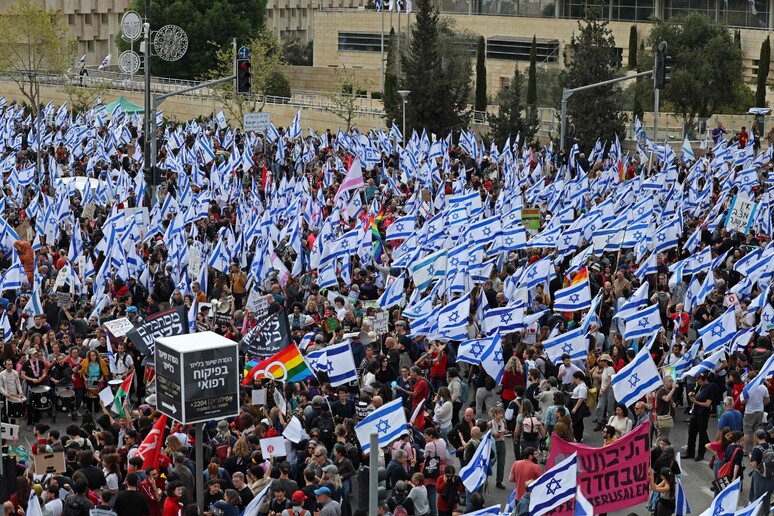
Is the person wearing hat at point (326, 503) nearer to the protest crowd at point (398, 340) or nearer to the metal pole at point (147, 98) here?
the protest crowd at point (398, 340)

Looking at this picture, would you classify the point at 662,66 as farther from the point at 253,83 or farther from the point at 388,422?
the point at 253,83

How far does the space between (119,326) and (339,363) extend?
4.24 meters

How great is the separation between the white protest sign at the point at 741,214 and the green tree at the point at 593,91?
2005 centimetres

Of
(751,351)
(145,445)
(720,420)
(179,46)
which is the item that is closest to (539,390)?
(720,420)

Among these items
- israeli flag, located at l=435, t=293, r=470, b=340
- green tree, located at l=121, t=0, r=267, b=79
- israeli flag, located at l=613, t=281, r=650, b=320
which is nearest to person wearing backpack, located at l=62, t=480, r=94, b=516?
israeli flag, located at l=435, t=293, r=470, b=340

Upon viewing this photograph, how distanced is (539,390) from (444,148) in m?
22.4

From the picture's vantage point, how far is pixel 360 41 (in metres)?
86.8

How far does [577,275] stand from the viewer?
22.7 meters

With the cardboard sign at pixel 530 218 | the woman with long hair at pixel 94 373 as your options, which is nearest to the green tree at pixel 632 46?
the cardboard sign at pixel 530 218

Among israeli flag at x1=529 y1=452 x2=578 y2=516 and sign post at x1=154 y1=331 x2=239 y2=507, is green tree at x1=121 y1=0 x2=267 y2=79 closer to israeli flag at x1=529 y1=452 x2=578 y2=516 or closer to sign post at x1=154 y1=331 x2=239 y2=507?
sign post at x1=154 y1=331 x2=239 y2=507

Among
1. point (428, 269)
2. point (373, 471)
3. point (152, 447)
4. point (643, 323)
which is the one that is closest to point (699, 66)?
point (428, 269)

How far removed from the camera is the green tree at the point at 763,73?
61.8m

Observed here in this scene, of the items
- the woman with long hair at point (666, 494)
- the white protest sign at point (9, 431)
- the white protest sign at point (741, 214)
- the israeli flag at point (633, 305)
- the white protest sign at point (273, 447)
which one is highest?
the white protest sign at point (741, 214)

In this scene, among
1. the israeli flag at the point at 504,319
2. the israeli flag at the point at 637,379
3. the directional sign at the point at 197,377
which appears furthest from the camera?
the israeli flag at the point at 504,319
